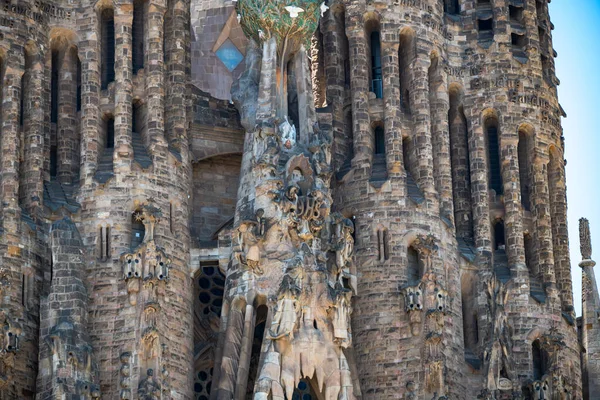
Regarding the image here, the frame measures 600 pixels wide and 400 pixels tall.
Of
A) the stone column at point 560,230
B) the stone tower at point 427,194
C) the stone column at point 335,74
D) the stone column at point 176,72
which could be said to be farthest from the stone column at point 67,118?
the stone column at point 560,230

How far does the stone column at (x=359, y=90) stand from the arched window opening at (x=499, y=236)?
3300 mm

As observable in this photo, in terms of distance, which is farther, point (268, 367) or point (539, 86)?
point (539, 86)

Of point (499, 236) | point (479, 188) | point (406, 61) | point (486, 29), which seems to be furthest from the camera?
point (486, 29)

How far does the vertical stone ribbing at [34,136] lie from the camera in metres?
52.9

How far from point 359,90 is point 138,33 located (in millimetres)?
4840

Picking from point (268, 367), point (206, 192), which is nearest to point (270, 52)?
point (206, 192)

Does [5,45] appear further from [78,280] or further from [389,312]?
[389,312]

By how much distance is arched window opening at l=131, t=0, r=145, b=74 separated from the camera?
182 feet

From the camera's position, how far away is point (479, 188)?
56.7 metres

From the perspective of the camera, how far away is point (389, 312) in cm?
5428

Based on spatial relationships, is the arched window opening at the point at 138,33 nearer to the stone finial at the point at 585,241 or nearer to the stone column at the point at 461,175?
the stone column at the point at 461,175

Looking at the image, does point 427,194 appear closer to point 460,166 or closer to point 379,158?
point 379,158

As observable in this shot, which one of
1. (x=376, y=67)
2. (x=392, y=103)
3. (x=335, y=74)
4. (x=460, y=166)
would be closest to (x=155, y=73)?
(x=335, y=74)

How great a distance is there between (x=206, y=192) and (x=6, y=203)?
220 inches
